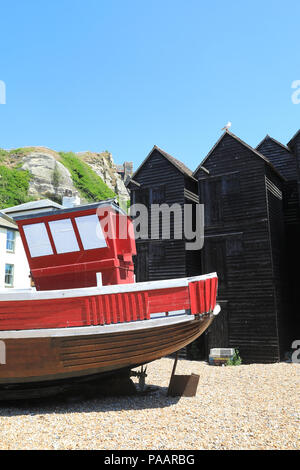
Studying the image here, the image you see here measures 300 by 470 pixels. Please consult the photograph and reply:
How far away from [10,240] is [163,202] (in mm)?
15048

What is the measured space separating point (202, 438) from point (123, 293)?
3368mm

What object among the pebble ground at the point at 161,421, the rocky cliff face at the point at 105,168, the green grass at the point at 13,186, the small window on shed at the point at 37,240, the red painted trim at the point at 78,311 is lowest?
the pebble ground at the point at 161,421

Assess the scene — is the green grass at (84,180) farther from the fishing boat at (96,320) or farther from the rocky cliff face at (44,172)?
the fishing boat at (96,320)

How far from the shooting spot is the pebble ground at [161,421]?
225 inches

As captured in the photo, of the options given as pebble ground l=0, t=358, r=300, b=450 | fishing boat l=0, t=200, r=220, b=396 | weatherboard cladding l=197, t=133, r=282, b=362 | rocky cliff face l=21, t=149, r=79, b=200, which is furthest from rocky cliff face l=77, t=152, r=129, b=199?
pebble ground l=0, t=358, r=300, b=450

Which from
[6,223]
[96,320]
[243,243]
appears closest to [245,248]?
[243,243]

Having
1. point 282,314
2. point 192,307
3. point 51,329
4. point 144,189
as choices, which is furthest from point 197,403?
point 144,189

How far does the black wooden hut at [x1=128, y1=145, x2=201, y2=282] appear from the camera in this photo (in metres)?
19.3

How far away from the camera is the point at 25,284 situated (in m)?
30.0

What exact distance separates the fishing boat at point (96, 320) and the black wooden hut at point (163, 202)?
10.2 meters

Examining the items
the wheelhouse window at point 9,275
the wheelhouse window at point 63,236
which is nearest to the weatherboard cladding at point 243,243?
the wheelhouse window at point 63,236

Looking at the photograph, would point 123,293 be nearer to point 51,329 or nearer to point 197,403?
point 51,329

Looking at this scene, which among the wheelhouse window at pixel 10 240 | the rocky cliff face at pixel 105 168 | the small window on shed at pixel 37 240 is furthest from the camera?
the rocky cliff face at pixel 105 168

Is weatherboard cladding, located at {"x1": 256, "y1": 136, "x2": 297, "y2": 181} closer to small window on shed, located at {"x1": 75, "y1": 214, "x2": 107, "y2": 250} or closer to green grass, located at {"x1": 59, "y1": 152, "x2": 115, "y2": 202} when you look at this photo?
small window on shed, located at {"x1": 75, "y1": 214, "x2": 107, "y2": 250}
